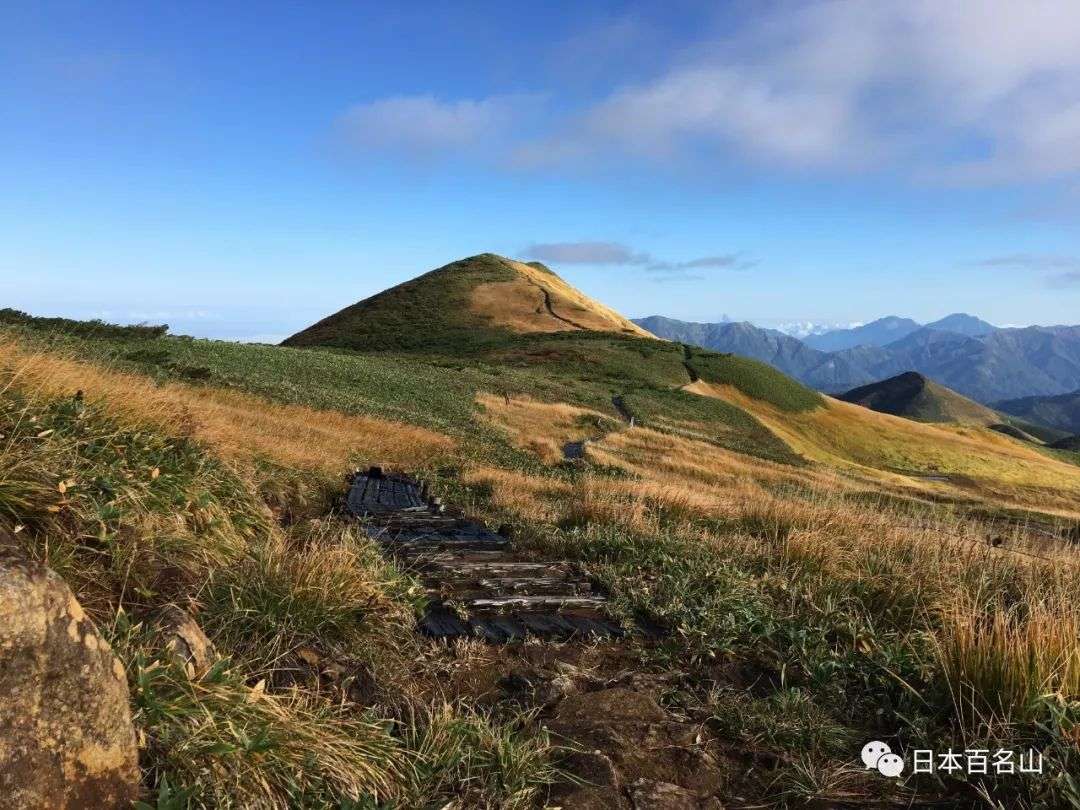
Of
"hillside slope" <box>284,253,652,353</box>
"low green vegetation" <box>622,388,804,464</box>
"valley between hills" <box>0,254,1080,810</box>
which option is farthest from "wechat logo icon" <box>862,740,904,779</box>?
"hillside slope" <box>284,253,652,353</box>

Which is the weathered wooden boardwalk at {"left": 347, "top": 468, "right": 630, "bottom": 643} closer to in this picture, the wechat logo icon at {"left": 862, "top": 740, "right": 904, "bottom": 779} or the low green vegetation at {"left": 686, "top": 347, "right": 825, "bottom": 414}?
the wechat logo icon at {"left": 862, "top": 740, "right": 904, "bottom": 779}

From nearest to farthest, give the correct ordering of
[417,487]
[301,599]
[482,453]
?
[301,599], [417,487], [482,453]

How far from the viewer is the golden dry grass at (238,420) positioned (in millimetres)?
6970

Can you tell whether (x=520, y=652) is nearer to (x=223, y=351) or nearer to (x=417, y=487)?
(x=417, y=487)

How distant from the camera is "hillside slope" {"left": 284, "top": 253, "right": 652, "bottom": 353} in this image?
299 feet

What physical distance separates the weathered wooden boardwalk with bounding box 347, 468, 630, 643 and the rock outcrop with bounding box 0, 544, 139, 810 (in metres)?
2.96

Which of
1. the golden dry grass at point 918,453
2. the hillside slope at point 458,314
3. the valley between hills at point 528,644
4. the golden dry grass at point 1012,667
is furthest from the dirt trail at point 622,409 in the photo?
the golden dry grass at point 1012,667

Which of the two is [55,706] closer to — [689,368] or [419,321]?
[689,368]

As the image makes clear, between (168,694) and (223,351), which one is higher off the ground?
(223,351)

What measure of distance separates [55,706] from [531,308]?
105591 mm

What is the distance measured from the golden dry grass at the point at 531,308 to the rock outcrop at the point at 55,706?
9307cm

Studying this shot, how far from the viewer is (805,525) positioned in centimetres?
969

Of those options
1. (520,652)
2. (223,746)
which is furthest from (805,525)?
(223,746)

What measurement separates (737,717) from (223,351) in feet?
121
